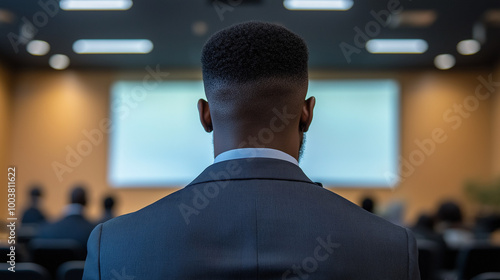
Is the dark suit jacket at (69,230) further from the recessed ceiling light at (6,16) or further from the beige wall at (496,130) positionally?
the beige wall at (496,130)

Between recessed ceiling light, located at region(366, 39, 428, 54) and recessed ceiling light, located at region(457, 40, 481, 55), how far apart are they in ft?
2.03

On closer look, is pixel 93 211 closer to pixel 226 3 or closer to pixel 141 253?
pixel 226 3

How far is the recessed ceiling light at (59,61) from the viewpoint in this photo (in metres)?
11.4

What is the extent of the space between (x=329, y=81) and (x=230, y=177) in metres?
11.2

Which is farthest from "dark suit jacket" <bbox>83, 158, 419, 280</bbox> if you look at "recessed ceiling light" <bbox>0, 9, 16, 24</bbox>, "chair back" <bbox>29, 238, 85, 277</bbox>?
"recessed ceiling light" <bbox>0, 9, 16, 24</bbox>

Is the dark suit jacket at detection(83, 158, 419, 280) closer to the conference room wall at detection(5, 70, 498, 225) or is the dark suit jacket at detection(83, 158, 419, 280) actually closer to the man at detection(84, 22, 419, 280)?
the man at detection(84, 22, 419, 280)

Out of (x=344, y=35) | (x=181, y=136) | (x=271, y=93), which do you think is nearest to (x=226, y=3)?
(x=344, y=35)

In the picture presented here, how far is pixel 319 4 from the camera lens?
8312 millimetres

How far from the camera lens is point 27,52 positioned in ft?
36.3

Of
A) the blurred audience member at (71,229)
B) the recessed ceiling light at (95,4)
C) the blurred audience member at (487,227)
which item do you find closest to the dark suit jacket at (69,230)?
the blurred audience member at (71,229)

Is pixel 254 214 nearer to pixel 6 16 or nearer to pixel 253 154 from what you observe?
pixel 253 154

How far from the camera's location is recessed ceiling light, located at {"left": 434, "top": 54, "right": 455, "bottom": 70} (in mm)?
11117

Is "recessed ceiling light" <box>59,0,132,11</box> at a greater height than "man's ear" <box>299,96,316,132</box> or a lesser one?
greater

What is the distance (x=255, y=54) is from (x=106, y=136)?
1153 centimetres
